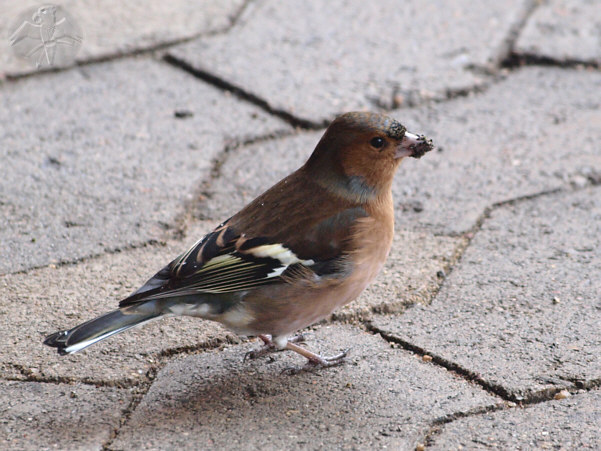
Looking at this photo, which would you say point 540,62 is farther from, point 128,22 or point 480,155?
point 128,22

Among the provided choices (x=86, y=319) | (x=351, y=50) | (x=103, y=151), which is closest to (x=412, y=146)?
(x=86, y=319)

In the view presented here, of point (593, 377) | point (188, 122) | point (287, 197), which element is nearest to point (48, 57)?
point (188, 122)

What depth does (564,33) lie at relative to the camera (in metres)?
5.63

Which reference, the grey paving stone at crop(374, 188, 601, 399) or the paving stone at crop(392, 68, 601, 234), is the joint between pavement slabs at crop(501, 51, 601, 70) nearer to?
the paving stone at crop(392, 68, 601, 234)

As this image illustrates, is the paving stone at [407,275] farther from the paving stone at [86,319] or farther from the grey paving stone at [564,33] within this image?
the grey paving stone at [564,33]

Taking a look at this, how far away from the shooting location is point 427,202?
4234 millimetres

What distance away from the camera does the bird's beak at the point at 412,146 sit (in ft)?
10.6

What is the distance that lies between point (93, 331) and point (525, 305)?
5.47 ft

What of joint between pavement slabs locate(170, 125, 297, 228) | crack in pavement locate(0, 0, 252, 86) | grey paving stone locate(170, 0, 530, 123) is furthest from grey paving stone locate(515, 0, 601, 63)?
crack in pavement locate(0, 0, 252, 86)

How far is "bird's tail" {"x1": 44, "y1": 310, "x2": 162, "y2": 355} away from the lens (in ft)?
9.37

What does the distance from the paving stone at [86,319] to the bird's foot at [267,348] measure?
0.13 metres

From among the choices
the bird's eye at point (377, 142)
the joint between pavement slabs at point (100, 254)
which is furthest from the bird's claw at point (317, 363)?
the joint between pavement slabs at point (100, 254)

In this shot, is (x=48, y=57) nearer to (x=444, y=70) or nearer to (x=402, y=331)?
(x=444, y=70)

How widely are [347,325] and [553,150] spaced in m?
1.82
